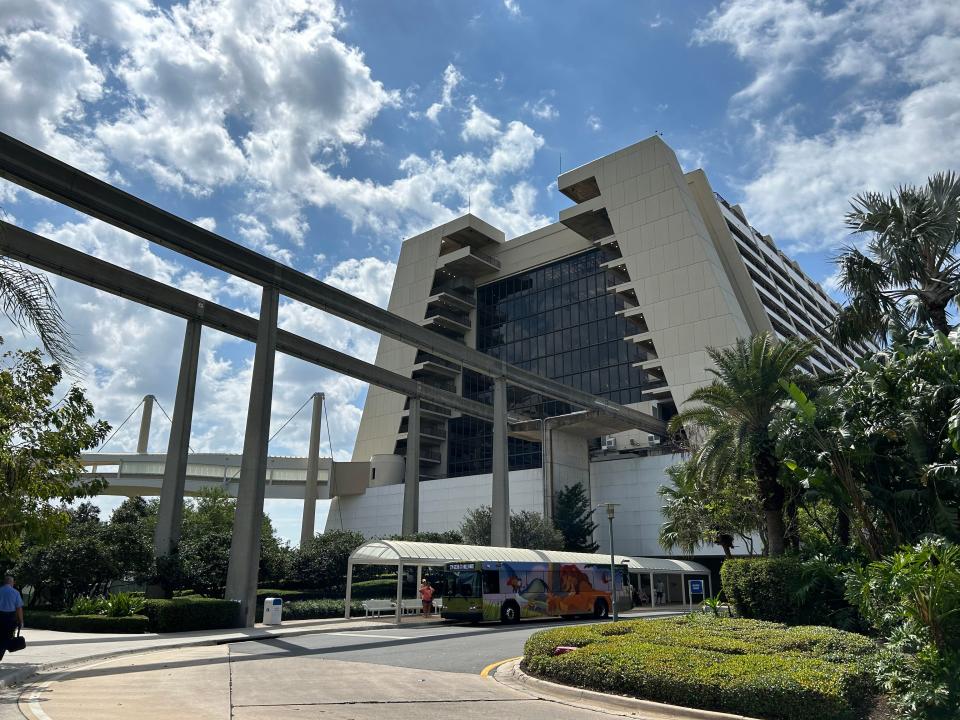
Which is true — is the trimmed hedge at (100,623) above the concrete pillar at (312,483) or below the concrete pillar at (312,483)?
below

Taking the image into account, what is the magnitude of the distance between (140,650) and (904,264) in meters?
23.1

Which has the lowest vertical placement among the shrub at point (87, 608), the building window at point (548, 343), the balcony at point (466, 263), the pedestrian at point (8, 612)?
the shrub at point (87, 608)

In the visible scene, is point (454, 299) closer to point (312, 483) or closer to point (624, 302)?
point (624, 302)

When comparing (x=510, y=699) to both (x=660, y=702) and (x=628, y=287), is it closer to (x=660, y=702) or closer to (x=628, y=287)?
(x=660, y=702)

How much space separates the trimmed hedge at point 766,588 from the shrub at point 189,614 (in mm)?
16783

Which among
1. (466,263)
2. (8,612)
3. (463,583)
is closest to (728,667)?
(8,612)

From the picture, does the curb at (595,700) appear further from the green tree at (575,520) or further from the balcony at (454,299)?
the balcony at (454,299)

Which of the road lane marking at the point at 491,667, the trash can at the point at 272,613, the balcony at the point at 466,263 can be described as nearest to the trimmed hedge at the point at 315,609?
the trash can at the point at 272,613

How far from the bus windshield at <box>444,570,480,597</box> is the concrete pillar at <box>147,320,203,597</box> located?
11386 mm

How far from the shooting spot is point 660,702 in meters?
11.3

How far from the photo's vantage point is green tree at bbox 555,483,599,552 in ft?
172

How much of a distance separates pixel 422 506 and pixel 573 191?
3515cm

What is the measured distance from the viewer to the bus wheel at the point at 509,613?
1175 inches

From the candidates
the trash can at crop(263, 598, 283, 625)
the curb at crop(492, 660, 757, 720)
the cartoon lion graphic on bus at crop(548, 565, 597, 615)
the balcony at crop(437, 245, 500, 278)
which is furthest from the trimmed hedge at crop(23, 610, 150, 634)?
the balcony at crop(437, 245, 500, 278)
